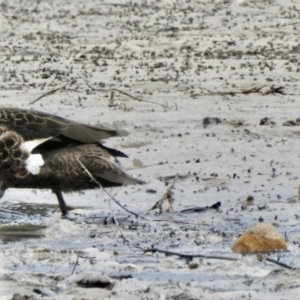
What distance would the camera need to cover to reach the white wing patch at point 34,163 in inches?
301

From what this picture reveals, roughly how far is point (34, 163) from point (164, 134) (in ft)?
6.80

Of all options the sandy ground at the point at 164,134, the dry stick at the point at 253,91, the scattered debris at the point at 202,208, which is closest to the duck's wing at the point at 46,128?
the sandy ground at the point at 164,134

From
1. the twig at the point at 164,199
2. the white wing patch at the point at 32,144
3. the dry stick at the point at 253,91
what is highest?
the white wing patch at the point at 32,144

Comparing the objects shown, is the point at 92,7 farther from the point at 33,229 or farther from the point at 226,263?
the point at 226,263

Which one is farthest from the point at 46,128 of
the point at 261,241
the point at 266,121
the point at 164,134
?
the point at 266,121

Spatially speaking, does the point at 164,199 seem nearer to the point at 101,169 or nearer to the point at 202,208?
the point at 202,208

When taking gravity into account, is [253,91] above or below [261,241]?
below

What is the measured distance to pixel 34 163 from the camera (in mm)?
7660

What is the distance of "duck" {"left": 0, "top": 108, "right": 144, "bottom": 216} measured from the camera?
7633 millimetres

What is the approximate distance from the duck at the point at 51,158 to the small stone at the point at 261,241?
60.0 inches

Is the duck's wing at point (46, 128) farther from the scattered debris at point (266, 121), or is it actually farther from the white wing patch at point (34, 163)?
the scattered debris at point (266, 121)

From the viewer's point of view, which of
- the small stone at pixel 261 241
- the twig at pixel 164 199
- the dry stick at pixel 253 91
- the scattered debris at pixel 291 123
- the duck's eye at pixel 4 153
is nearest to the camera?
the small stone at pixel 261 241

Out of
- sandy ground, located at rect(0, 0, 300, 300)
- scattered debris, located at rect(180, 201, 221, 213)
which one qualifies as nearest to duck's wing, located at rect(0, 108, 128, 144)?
sandy ground, located at rect(0, 0, 300, 300)

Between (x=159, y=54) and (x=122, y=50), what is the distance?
0.49 meters
